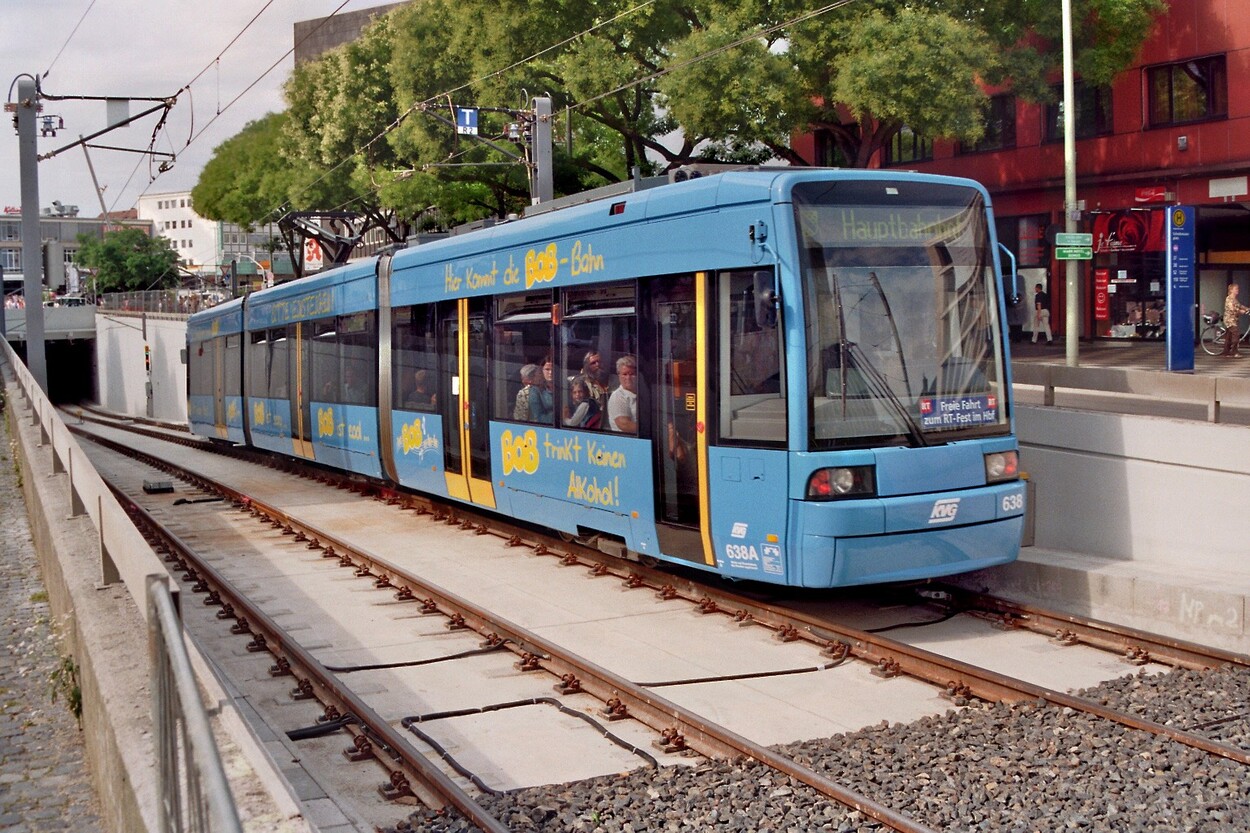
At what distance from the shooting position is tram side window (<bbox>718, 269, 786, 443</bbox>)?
8.78 meters

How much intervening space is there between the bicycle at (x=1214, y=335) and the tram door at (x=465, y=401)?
69.8 ft

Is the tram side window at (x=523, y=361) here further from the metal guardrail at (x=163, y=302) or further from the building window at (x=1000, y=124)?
the metal guardrail at (x=163, y=302)

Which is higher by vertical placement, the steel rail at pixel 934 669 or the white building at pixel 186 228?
the white building at pixel 186 228

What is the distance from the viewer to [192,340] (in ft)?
99.5

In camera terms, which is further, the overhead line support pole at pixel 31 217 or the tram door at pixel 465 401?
the overhead line support pole at pixel 31 217

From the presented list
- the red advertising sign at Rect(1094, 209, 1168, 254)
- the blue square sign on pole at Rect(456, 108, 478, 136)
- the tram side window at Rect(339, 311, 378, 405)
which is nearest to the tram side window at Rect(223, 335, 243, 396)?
the blue square sign on pole at Rect(456, 108, 478, 136)

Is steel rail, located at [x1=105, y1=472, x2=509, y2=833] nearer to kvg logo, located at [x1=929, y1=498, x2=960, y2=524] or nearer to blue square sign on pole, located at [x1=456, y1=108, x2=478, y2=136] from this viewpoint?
kvg logo, located at [x1=929, y1=498, x2=960, y2=524]

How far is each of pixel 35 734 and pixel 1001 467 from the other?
626 centimetres

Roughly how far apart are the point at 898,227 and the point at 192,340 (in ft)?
78.9

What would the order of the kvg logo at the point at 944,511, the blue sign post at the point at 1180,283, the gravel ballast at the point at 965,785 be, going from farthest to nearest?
the blue sign post at the point at 1180,283 < the kvg logo at the point at 944,511 < the gravel ballast at the point at 965,785

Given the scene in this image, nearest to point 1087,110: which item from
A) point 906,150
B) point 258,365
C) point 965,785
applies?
point 906,150

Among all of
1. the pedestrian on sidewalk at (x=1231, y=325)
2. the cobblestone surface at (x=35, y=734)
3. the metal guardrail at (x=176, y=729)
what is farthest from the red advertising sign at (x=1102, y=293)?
the metal guardrail at (x=176, y=729)

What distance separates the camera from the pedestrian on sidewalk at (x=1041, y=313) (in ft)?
120

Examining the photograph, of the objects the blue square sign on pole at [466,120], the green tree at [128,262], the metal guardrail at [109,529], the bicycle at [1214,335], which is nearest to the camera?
the metal guardrail at [109,529]
